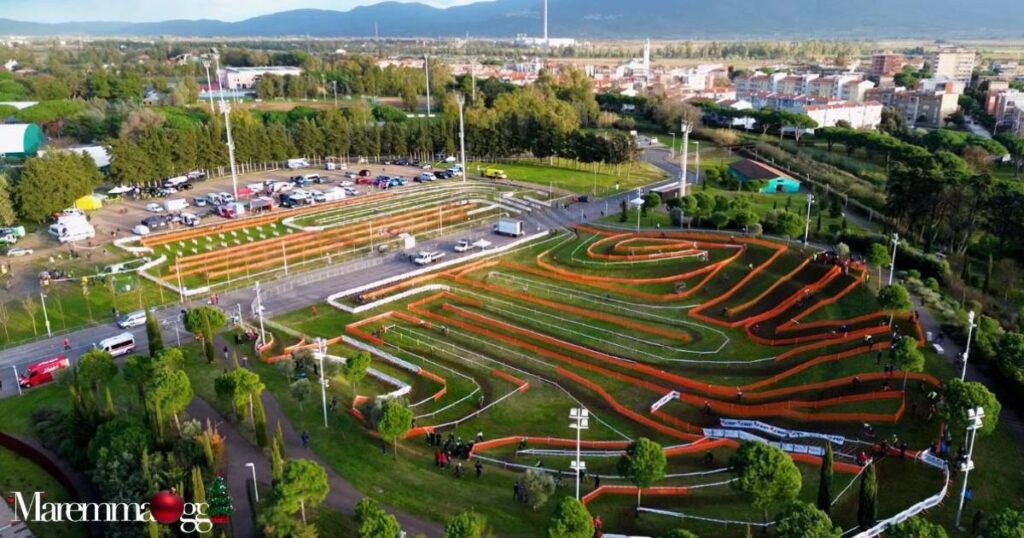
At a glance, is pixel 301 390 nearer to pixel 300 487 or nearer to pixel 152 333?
pixel 152 333

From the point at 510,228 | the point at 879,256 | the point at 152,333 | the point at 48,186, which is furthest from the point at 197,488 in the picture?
the point at 48,186

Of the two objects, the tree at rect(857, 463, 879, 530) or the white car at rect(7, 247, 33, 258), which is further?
the white car at rect(7, 247, 33, 258)

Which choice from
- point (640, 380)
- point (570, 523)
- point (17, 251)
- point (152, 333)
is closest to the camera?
point (570, 523)

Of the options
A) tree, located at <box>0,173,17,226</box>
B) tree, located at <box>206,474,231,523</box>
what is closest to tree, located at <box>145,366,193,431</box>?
tree, located at <box>206,474,231,523</box>

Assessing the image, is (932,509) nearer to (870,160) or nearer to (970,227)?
(970,227)

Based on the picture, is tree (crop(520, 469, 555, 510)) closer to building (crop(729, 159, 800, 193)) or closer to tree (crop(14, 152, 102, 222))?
tree (crop(14, 152, 102, 222))

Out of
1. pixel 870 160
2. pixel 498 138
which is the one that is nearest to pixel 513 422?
pixel 498 138

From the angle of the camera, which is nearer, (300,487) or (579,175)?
(300,487)
